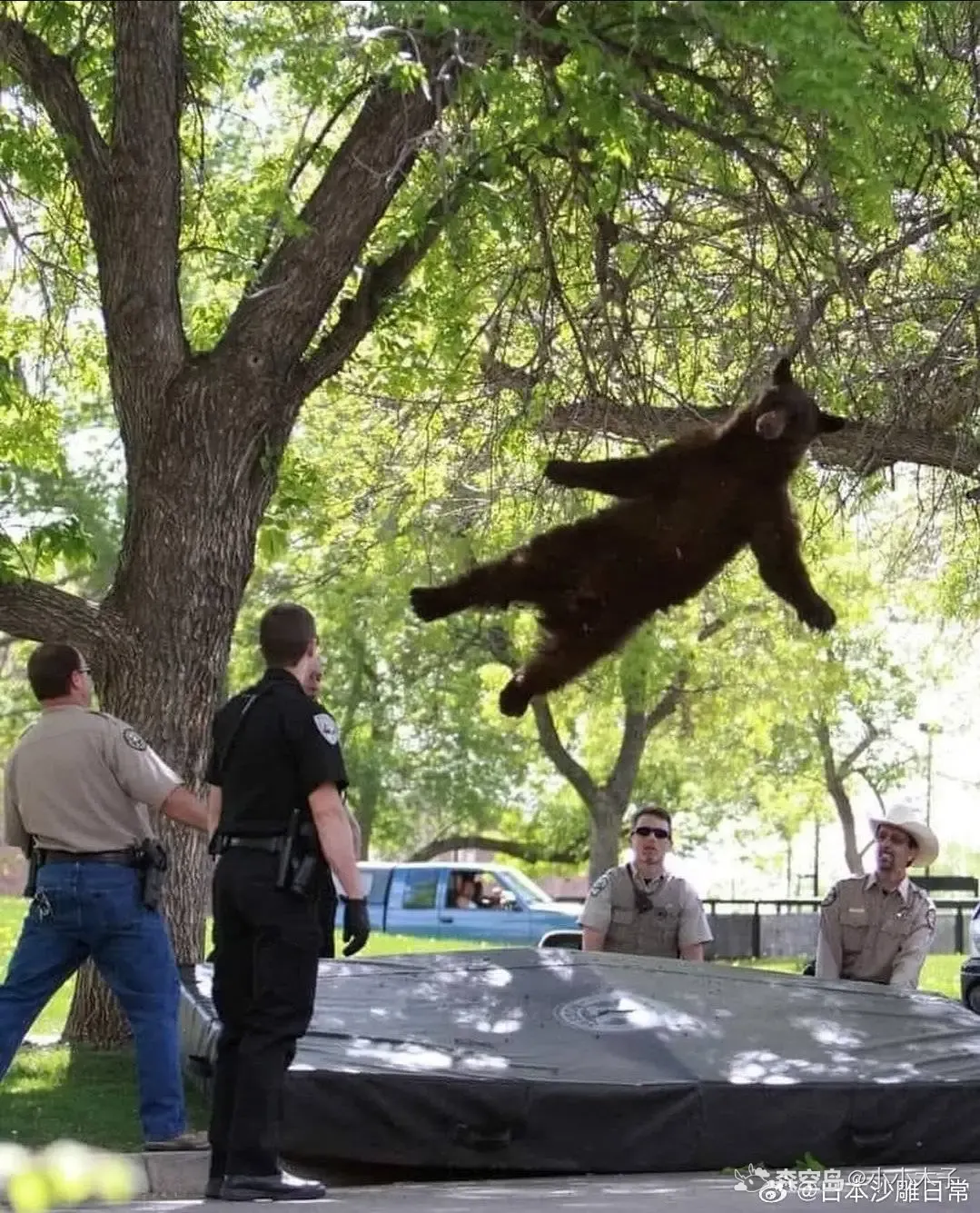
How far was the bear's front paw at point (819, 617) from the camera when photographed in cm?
705

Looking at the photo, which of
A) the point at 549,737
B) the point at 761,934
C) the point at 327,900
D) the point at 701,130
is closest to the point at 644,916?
the point at 327,900

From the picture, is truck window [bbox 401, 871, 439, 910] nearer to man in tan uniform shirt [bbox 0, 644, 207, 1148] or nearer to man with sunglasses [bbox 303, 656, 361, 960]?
man in tan uniform shirt [bbox 0, 644, 207, 1148]

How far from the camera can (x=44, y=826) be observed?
664 centimetres

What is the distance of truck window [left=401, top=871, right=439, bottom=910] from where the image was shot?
2506 cm

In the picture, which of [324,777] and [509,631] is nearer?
[324,777]

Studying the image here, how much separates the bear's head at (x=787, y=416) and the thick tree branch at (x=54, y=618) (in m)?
3.70

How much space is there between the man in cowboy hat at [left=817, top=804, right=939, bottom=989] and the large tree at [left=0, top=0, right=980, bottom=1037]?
8.58ft

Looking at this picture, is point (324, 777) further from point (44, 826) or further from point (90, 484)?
point (90, 484)

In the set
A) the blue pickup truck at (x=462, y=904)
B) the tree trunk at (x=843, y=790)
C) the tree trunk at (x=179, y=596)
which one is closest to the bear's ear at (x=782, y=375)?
the tree trunk at (x=179, y=596)

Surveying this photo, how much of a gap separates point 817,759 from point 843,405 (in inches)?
1279

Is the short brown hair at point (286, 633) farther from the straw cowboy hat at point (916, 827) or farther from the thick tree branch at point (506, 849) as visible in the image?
the thick tree branch at point (506, 849)

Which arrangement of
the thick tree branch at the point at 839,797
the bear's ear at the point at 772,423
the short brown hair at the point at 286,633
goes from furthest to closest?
the thick tree branch at the point at 839,797, the bear's ear at the point at 772,423, the short brown hair at the point at 286,633

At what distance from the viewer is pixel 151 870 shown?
6.60 meters

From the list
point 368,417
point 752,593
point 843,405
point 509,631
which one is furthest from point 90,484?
point 843,405
